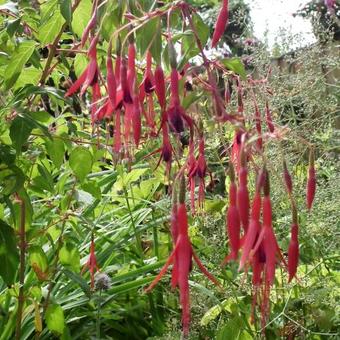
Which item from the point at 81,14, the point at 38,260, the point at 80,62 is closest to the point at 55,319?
the point at 38,260

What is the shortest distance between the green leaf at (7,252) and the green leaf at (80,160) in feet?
0.47

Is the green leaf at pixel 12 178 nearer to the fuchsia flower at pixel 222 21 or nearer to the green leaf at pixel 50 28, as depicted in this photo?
the green leaf at pixel 50 28

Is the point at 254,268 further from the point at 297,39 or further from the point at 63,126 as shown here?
the point at 297,39

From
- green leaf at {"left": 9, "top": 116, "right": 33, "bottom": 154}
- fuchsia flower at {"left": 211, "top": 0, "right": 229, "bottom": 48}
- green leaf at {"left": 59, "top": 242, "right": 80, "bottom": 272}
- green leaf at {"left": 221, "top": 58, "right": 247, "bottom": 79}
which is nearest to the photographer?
fuchsia flower at {"left": 211, "top": 0, "right": 229, "bottom": 48}

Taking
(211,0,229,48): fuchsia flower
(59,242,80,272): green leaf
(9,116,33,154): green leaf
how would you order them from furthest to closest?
(59,242,80,272): green leaf → (9,116,33,154): green leaf → (211,0,229,48): fuchsia flower

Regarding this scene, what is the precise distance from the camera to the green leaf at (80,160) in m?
1.10

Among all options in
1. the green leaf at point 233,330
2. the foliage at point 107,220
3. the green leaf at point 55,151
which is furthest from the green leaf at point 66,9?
the green leaf at point 233,330

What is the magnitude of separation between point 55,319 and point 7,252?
29cm

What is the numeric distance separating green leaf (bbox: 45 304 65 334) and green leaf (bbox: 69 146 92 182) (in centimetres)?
34

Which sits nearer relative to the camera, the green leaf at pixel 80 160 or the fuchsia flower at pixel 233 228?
the fuchsia flower at pixel 233 228

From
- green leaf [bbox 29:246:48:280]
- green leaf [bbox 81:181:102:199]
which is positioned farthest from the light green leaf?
green leaf [bbox 81:181:102:199]

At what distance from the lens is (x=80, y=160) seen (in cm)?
111

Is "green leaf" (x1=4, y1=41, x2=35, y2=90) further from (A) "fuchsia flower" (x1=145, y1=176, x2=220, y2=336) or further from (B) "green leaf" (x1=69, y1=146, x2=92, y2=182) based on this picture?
(A) "fuchsia flower" (x1=145, y1=176, x2=220, y2=336)

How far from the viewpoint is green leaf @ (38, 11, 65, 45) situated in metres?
0.95
